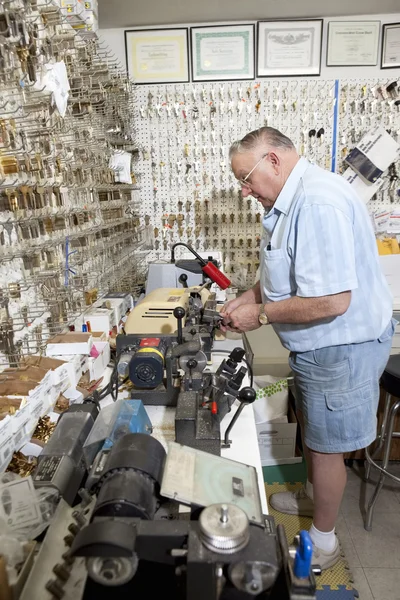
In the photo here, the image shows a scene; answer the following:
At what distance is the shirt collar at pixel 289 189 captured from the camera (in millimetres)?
1478

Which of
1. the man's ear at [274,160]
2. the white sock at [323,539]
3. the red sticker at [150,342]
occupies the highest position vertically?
the man's ear at [274,160]

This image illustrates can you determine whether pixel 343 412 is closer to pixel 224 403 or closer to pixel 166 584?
pixel 224 403

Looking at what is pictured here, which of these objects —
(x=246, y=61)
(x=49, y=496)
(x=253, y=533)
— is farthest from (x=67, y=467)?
(x=246, y=61)

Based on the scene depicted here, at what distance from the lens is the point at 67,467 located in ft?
3.10

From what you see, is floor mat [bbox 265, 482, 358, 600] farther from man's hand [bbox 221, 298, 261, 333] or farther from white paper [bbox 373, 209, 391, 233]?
white paper [bbox 373, 209, 391, 233]

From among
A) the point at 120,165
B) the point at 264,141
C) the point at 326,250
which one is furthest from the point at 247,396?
the point at 120,165

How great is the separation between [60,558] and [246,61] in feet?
9.80

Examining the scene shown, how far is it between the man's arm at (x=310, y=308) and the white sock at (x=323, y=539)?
946 millimetres

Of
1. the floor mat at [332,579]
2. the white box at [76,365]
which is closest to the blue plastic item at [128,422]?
the white box at [76,365]

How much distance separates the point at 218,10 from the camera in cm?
264

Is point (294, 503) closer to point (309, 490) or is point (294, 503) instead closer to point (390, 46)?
point (309, 490)

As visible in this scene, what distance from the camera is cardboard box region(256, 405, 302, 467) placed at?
217 cm

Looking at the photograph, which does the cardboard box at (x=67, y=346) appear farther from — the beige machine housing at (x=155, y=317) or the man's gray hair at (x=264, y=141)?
the man's gray hair at (x=264, y=141)

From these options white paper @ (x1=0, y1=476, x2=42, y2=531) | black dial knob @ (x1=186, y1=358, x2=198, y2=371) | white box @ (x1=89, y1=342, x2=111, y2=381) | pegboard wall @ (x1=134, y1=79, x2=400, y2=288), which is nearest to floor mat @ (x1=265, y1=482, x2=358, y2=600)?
black dial knob @ (x1=186, y1=358, x2=198, y2=371)
